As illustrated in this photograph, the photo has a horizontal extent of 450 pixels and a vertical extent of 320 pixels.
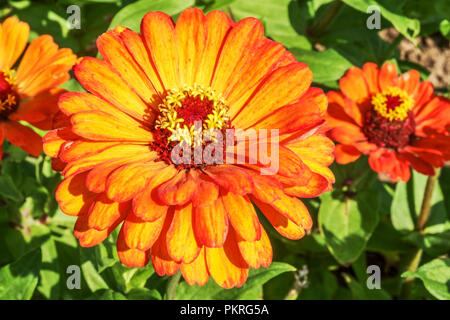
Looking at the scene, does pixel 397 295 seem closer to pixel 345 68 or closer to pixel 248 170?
pixel 345 68

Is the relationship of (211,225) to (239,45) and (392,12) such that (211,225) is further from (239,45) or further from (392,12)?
(392,12)

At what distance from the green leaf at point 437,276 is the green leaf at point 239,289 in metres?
0.47

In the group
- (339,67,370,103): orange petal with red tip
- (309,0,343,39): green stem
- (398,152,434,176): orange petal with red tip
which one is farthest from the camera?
(309,0,343,39): green stem

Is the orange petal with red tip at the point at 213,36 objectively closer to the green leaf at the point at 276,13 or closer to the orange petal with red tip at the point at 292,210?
the orange petal with red tip at the point at 292,210

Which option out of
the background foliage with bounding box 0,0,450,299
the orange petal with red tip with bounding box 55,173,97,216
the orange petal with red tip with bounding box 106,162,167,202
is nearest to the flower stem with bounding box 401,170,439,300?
the background foliage with bounding box 0,0,450,299

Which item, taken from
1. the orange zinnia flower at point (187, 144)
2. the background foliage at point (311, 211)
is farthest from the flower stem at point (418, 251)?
the orange zinnia flower at point (187, 144)

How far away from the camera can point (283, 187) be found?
51.1 inches

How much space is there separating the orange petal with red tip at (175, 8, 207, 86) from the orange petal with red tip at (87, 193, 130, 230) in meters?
0.51

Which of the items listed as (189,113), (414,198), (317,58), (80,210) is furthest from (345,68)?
(80,210)

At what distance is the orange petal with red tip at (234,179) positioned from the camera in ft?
3.83

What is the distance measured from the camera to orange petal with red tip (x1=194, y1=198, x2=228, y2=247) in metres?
1.16

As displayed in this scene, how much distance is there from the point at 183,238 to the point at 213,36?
0.64 meters

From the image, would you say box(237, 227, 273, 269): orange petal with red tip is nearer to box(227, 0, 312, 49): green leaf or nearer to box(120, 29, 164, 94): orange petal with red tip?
box(120, 29, 164, 94): orange petal with red tip

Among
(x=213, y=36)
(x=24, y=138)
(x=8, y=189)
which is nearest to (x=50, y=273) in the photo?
(x=8, y=189)
